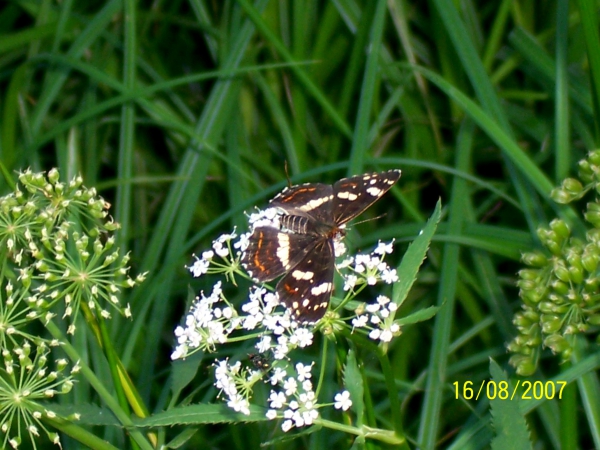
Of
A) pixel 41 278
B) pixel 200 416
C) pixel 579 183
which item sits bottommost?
pixel 200 416

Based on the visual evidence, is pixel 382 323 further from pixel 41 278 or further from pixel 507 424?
pixel 41 278

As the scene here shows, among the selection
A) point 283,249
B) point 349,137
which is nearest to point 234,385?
point 283,249

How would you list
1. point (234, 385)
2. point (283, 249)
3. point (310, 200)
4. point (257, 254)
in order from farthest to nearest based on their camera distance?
1. point (310, 200)
2. point (283, 249)
3. point (257, 254)
4. point (234, 385)

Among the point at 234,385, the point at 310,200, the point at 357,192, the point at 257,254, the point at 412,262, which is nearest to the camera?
the point at 234,385

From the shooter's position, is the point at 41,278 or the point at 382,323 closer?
the point at 382,323

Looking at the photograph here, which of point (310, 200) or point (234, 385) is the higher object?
point (310, 200)

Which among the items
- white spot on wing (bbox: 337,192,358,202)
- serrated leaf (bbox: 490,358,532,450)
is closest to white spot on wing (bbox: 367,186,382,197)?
white spot on wing (bbox: 337,192,358,202)

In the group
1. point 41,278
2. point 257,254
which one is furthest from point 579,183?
point 41,278
